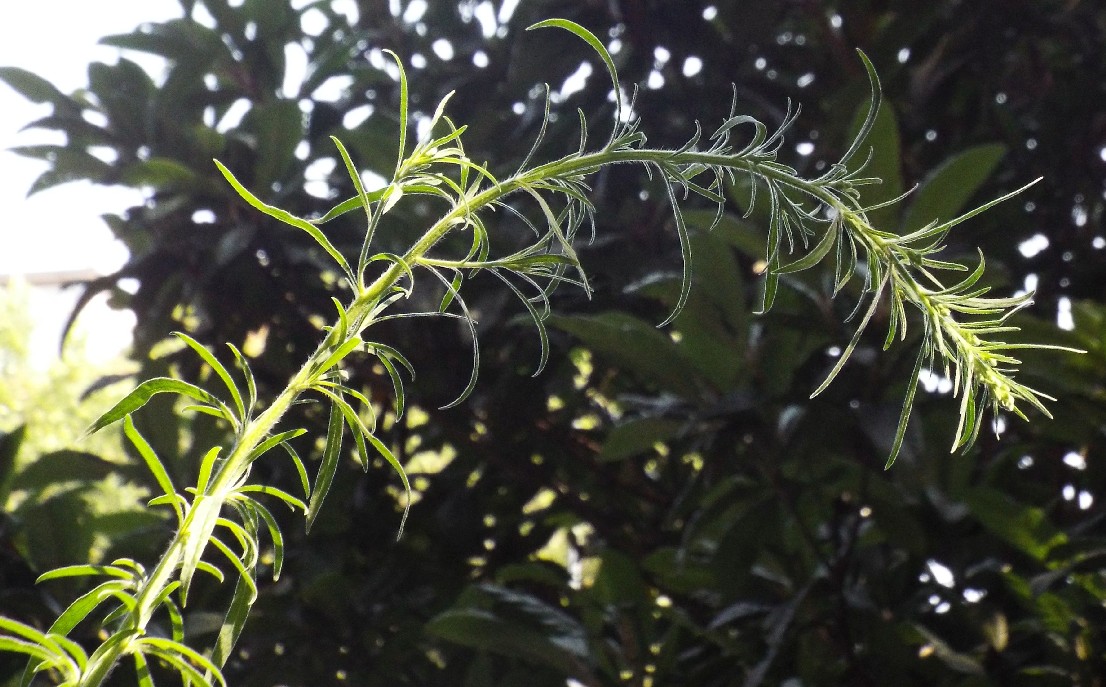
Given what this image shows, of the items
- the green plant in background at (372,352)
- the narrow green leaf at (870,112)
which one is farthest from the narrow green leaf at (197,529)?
the narrow green leaf at (870,112)

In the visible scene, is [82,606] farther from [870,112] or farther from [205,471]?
[870,112]

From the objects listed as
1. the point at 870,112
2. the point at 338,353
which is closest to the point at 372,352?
the point at 338,353

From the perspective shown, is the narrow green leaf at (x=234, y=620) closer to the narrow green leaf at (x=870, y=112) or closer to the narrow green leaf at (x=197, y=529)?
the narrow green leaf at (x=197, y=529)

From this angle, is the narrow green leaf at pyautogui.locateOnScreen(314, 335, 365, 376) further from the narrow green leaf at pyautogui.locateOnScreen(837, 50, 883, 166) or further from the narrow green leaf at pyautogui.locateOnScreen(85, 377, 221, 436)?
the narrow green leaf at pyautogui.locateOnScreen(837, 50, 883, 166)

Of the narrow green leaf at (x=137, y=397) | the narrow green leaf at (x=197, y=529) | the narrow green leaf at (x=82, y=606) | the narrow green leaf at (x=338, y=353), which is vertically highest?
the narrow green leaf at (x=338, y=353)

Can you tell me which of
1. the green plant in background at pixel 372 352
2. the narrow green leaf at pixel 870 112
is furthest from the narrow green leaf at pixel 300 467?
the narrow green leaf at pixel 870 112

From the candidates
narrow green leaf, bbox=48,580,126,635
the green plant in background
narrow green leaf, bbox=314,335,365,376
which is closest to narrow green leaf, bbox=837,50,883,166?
the green plant in background

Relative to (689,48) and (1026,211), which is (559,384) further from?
(1026,211)

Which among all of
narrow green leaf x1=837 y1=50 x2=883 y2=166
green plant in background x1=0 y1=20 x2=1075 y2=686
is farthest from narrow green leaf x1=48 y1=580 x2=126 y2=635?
narrow green leaf x1=837 y1=50 x2=883 y2=166

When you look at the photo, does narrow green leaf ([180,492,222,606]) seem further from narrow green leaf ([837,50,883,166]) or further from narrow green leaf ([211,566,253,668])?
narrow green leaf ([837,50,883,166])

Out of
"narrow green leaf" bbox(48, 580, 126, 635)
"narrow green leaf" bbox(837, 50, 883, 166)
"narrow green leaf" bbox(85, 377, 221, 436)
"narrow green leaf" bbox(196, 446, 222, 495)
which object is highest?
"narrow green leaf" bbox(837, 50, 883, 166)

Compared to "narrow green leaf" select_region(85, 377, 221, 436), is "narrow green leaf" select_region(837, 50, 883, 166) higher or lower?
higher

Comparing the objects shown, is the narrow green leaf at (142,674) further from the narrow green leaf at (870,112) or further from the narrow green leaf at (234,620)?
the narrow green leaf at (870,112)

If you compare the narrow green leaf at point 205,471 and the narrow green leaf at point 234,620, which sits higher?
the narrow green leaf at point 205,471
